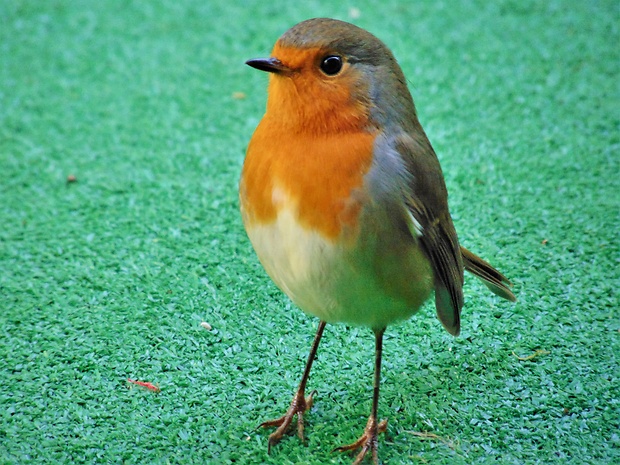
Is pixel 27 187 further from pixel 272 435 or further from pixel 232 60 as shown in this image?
pixel 272 435

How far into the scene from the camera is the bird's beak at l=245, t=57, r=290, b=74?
251 centimetres

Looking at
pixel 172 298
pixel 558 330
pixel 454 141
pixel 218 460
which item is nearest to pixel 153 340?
pixel 172 298

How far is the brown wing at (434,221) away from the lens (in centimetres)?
262

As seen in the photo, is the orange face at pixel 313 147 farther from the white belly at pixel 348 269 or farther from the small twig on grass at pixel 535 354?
the small twig on grass at pixel 535 354

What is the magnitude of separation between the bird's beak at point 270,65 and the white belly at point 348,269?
1.54ft

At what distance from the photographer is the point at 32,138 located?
480cm

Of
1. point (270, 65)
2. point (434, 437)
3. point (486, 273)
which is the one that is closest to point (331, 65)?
point (270, 65)

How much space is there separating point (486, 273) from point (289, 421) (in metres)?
1.06

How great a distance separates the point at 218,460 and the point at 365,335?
3.18 feet

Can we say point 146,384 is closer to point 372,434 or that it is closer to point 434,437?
point 372,434

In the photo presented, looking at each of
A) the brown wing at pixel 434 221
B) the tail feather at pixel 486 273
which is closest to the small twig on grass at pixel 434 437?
the brown wing at pixel 434 221

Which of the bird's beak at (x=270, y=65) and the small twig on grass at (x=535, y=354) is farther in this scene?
the small twig on grass at (x=535, y=354)

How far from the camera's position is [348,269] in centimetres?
250

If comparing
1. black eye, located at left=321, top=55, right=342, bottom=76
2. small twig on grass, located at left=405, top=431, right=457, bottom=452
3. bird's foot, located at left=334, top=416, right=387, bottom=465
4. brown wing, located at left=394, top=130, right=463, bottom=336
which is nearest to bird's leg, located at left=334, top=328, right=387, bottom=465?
bird's foot, located at left=334, top=416, right=387, bottom=465
